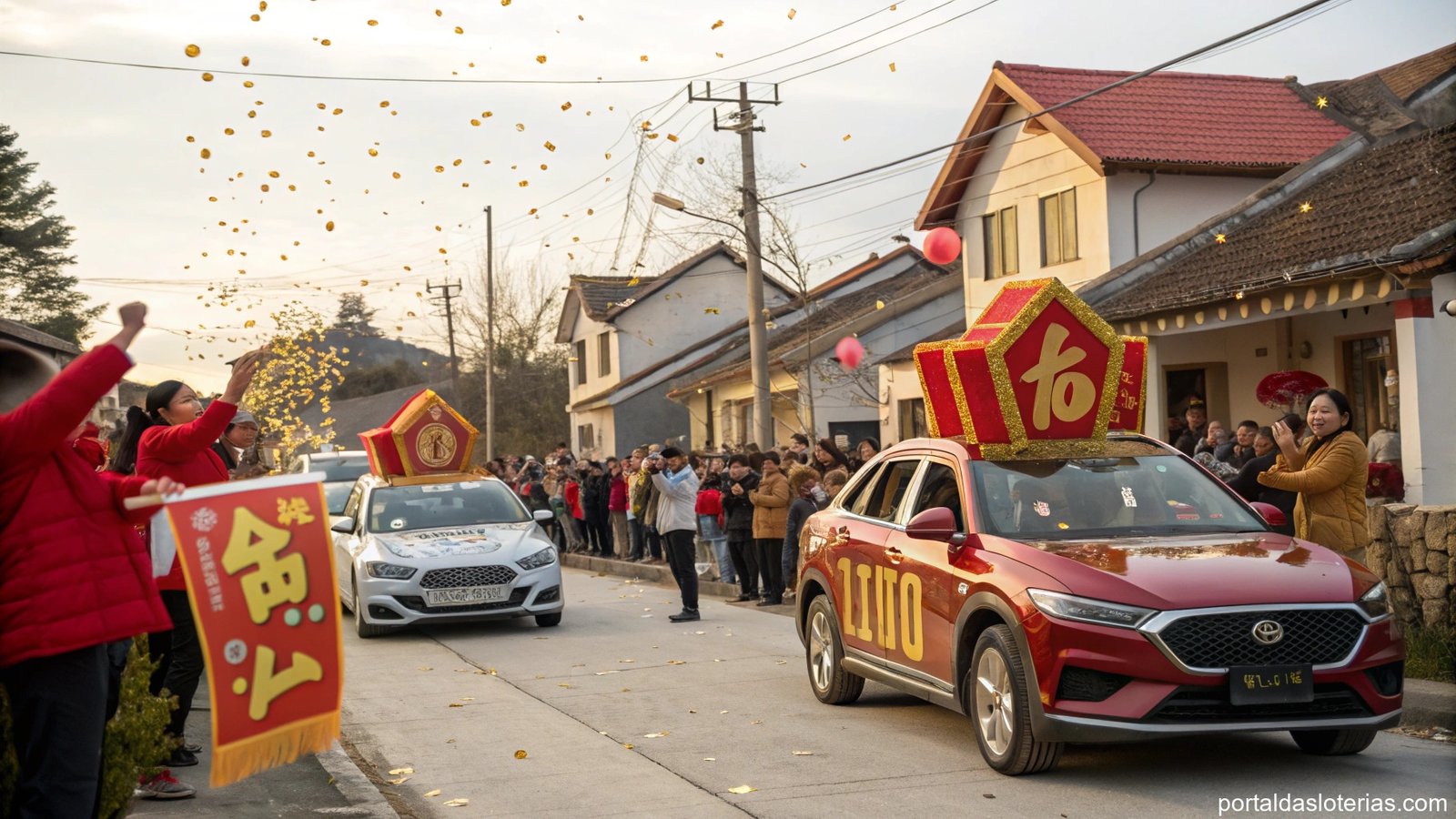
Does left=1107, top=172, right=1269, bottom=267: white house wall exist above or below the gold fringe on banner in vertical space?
above

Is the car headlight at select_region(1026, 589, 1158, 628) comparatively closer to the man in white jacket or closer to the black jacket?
the man in white jacket

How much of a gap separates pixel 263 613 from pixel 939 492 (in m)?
4.83

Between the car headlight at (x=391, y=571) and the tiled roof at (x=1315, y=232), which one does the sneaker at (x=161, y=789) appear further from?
the tiled roof at (x=1315, y=232)

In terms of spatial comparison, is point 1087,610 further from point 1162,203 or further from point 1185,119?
point 1185,119

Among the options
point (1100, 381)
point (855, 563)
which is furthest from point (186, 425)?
point (1100, 381)

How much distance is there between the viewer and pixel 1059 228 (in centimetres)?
2570

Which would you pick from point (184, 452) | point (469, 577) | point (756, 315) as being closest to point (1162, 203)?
point (756, 315)

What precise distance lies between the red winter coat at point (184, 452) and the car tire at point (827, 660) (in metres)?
4.06

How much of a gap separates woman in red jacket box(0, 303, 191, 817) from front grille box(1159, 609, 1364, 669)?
171 inches

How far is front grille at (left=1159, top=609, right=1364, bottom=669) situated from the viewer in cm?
668

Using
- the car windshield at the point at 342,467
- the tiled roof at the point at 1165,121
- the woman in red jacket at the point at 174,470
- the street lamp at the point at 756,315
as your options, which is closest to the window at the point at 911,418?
the tiled roof at the point at 1165,121

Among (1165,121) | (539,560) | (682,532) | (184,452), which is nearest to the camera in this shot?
(184,452)

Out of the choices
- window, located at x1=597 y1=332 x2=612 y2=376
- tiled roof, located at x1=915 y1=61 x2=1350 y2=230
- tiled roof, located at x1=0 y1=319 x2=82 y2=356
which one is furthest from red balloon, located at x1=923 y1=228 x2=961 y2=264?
window, located at x1=597 y1=332 x2=612 y2=376

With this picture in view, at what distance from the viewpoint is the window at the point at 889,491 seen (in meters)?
9.17
